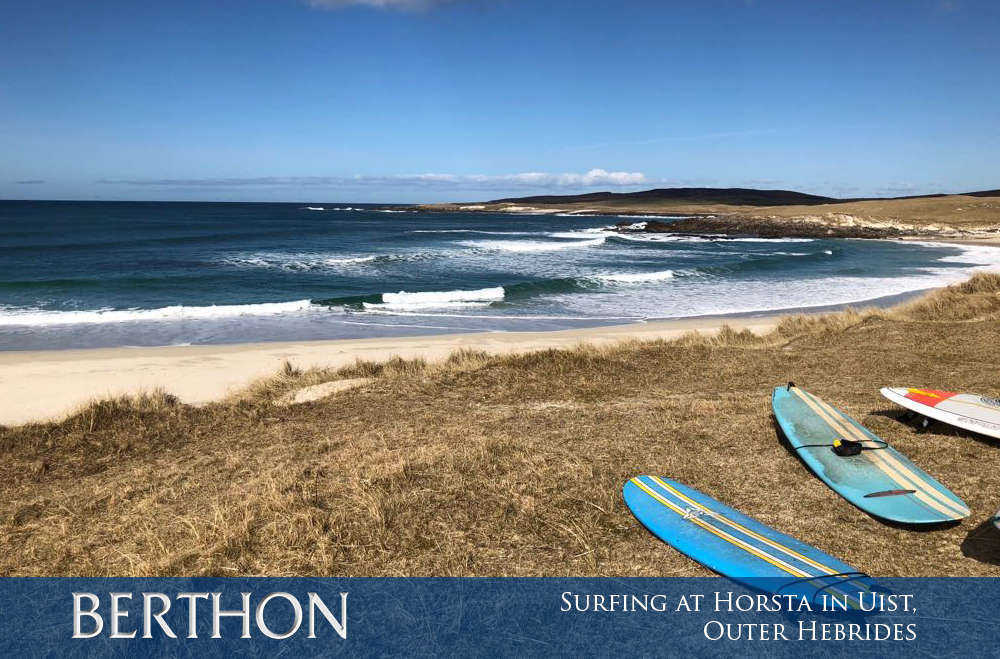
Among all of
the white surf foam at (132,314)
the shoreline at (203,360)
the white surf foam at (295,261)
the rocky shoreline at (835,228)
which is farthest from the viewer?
the rocky shoreline at (835,228)

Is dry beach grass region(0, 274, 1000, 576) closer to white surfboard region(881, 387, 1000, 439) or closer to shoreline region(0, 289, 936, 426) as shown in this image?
white surfboard region(881, 387, 1000, 439)

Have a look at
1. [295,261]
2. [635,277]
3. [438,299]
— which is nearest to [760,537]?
[438,299]

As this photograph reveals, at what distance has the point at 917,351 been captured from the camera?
10422 millimetres

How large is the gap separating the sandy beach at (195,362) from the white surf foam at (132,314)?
4.48 m

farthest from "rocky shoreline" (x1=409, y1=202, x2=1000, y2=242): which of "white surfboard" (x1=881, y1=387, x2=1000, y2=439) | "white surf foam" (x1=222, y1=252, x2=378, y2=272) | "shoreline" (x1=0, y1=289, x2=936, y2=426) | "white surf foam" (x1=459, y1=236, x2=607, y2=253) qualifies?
"white surfboard" (x1=881, y1=387, x2=1000, y2=439)

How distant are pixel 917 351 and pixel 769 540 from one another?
807cm

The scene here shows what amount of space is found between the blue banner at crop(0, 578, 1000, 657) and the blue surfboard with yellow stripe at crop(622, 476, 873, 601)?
89 mm

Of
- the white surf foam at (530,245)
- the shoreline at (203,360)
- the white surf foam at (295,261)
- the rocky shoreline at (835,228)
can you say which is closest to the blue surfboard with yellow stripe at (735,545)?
the shoreline at (203,360)

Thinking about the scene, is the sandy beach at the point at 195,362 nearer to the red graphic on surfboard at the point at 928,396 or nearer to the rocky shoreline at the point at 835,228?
the red graphic on surfboard at the point at 928,396

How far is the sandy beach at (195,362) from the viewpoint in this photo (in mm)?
10227

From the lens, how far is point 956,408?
6.57 metres

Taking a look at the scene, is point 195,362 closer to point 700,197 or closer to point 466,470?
point 466,470

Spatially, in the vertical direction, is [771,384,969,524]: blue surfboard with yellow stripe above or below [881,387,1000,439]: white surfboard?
below

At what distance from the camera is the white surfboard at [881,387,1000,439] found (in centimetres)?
622
